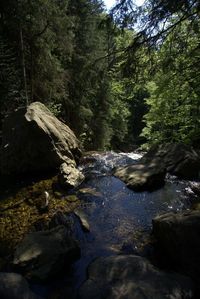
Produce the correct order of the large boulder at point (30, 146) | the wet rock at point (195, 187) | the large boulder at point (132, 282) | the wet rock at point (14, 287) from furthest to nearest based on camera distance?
the large boulder at point (30, 146), the wet rock at point (195, 187), the large boulder at point (132, 282), the wet rock at point (14, 287)

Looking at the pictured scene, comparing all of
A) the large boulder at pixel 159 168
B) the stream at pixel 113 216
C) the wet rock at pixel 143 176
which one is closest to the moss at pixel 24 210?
the stream at pixel 113 216

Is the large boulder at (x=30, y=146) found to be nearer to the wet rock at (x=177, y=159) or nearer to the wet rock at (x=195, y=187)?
the wet rock at (x=177, y=159)

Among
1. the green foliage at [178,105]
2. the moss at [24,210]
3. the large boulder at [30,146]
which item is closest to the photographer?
the moss at [24,210]

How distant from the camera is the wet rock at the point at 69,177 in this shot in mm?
7930

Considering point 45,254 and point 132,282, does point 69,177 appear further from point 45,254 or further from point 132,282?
point 132,282

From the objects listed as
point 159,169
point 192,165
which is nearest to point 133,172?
point 159,169

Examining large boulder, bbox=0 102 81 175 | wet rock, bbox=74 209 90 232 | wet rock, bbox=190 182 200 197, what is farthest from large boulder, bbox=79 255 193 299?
large boulder, bbox=0 102 81 175

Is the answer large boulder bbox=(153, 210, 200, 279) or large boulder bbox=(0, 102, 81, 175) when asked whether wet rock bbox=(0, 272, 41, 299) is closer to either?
large boulder bbox=(153, 210, 200, 279)

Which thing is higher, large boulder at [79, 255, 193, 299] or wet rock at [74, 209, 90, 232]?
large boulder at [79, 255, 193, 299]

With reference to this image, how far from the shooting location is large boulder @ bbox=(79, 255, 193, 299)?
4.00 meters

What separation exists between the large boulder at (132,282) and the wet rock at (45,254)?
52 centimetres

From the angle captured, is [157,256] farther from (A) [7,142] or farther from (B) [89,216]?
(A) [7,142]

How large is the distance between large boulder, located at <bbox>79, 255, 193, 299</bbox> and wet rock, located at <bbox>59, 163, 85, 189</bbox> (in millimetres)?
3440

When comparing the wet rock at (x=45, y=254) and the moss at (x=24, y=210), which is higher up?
the wet rock at (x=45, y=254)
